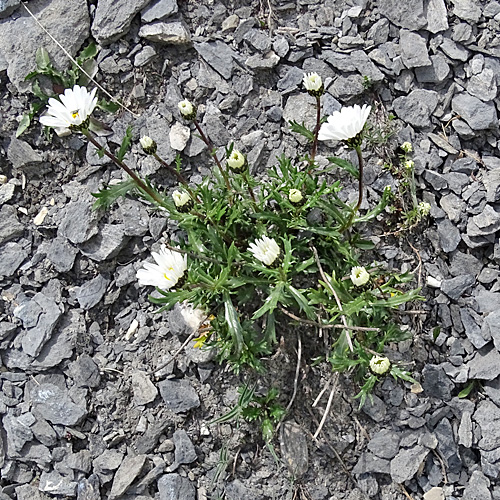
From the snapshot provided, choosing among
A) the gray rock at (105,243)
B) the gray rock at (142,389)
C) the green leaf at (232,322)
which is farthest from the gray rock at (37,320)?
the green leaf at (232,322)

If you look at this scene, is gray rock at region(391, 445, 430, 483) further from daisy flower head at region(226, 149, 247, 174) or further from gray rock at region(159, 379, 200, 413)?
daisy flower head at region(226, 149, 247, 174)

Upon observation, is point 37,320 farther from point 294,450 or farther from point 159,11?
point 159,11

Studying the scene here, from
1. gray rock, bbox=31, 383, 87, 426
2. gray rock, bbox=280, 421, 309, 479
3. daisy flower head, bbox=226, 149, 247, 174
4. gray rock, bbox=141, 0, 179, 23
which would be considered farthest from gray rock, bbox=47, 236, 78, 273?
gray rock, bbox=280, 421, 309, 479

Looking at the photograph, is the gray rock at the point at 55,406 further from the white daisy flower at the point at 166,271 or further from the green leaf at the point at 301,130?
the green leaf at the point at 301,130

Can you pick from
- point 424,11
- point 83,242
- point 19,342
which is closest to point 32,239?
point 83,242

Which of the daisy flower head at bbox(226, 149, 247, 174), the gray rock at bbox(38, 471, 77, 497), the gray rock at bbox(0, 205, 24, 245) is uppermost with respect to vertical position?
the daisy flower head at bbox(226, 149, 247, 174)

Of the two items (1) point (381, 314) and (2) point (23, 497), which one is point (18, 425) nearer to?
(2) point (23, 497)
